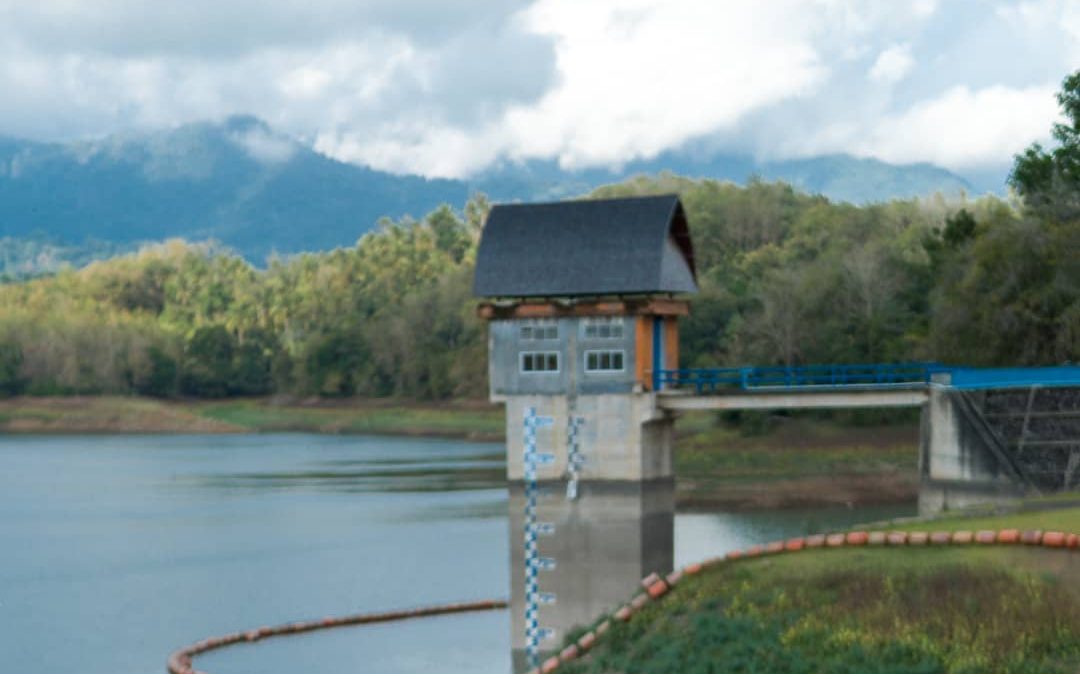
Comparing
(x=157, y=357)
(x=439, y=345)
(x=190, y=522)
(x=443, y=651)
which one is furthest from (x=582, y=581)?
(x=157, y=357)

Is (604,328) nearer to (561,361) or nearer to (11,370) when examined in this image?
(561,361)

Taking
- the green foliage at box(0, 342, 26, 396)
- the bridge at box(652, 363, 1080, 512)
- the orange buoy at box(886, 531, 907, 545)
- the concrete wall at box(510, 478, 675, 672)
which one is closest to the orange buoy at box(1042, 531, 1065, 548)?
the orange buoy at box(886, 531, 907, 545)

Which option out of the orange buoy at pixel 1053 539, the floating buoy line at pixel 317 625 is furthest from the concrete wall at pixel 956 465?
the floating buoy line at pixel 317 625

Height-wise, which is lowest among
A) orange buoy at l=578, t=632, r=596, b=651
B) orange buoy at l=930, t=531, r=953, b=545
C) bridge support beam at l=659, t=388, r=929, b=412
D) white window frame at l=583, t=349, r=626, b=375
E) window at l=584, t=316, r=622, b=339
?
orange buoy at l=578, t=632, r=596, b=651

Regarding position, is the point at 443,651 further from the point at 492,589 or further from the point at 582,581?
the point at 492,589

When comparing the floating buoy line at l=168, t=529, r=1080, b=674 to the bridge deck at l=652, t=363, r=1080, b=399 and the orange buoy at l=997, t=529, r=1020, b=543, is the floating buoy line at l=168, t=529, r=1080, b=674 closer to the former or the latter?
the orange buoy at l=997, t=529, r=1020, b=543

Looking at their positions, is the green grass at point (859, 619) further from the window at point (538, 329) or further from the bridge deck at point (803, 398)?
the window at point (538, 329)

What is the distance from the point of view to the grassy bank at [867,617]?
87.8 feet

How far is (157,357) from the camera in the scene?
18850cm

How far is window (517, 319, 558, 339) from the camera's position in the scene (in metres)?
45.6

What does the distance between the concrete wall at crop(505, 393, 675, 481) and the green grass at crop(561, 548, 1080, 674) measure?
12893 mm

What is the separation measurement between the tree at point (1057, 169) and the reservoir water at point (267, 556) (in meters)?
14.1

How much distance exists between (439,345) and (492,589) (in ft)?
371

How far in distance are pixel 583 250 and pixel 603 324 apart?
1.96m
